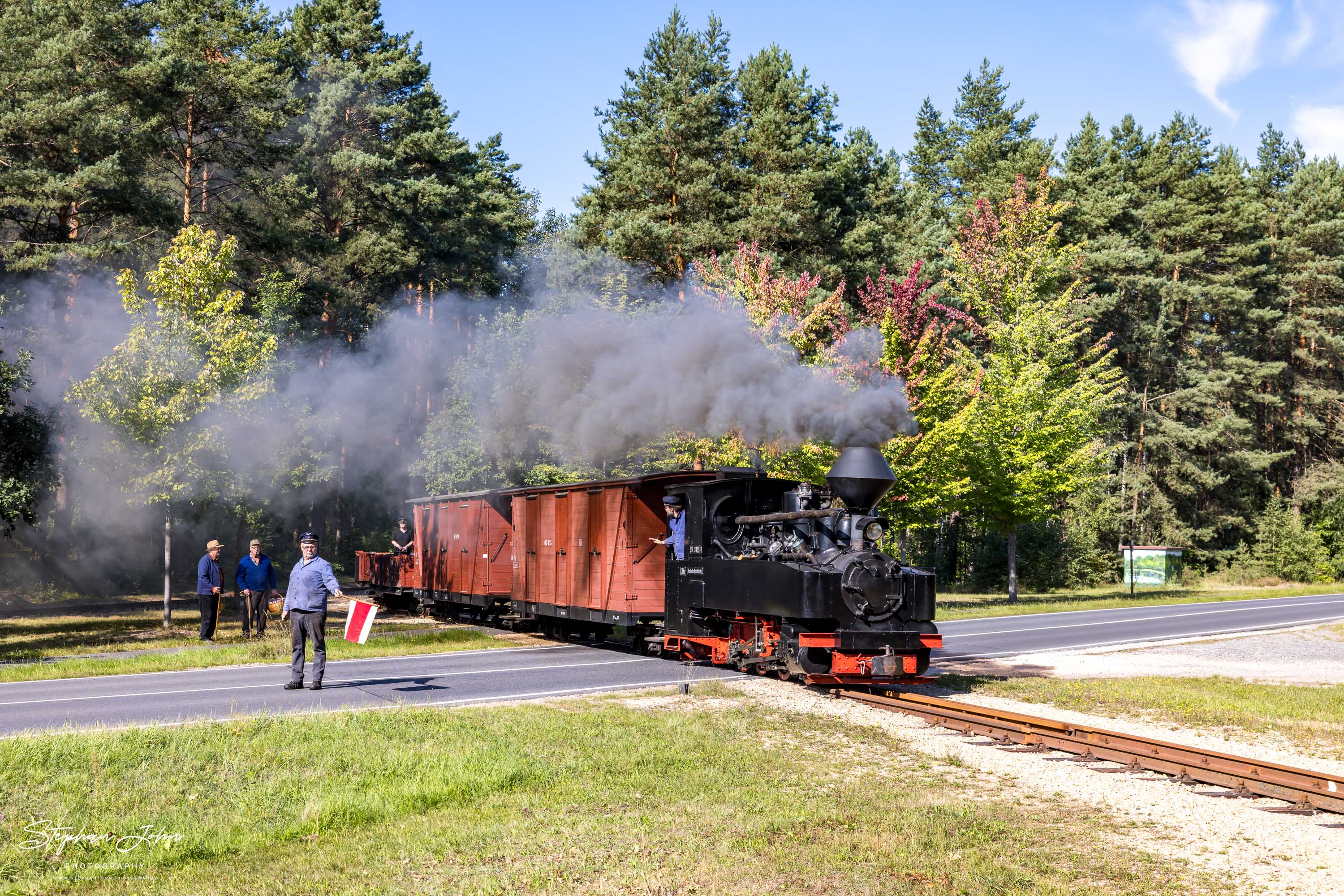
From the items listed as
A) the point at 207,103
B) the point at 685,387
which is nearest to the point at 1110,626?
the point at 685,387

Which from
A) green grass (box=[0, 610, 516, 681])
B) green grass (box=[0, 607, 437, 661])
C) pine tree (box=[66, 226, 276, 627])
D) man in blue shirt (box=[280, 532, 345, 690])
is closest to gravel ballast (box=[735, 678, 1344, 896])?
man in blue shirt (box=[280, 532, 345, 690])

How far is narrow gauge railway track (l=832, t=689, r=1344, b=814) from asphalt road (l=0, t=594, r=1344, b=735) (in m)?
3.86

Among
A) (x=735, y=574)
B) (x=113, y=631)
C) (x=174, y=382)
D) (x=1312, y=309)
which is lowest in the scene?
(x=113, y=631)

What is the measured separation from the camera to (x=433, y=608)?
2672 cm

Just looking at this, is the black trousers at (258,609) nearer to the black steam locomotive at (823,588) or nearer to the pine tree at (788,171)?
the black steam locomotive at (823,588)

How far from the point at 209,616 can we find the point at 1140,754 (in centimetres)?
1586

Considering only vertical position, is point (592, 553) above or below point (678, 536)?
below

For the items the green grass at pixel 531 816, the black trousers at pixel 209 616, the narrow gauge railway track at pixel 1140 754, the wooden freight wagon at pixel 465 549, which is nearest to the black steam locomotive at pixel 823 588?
the narrow gauge railway track at pixel 1140 754

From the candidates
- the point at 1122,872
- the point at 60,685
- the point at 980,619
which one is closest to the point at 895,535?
the point at 980,619

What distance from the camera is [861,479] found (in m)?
12.5

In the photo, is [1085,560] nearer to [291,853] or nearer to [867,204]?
[867,204]

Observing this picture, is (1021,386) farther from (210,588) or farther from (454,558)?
(210,588)

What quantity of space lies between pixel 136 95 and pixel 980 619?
91.7 ft

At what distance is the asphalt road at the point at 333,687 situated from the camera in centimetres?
1145
